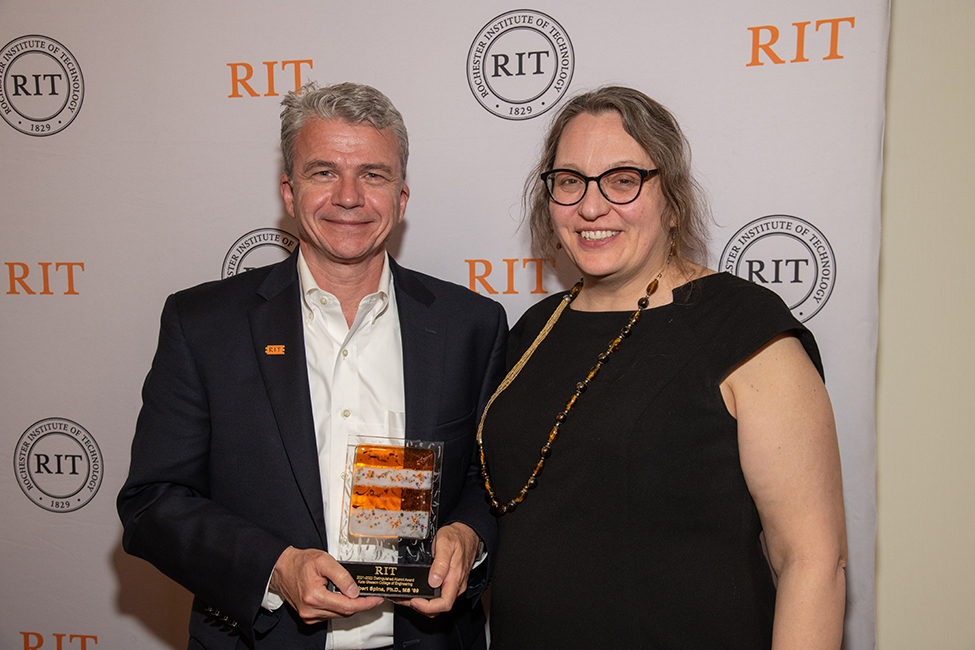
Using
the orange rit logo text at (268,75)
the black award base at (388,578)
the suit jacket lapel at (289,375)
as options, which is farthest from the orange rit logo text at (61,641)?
the orange rit logo text at (268,75)

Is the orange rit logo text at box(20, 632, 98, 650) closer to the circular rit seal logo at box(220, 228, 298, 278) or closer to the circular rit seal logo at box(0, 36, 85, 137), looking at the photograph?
the circular rit seal logo at box(220, 228, 298, 278)

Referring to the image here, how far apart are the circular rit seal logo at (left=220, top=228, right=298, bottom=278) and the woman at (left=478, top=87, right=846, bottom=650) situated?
1117 mm

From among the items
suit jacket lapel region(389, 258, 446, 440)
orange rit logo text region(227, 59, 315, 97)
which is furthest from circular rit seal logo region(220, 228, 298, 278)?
suit jacket lapel region(389, 258, 446, 440)

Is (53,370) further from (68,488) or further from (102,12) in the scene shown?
(102,12)

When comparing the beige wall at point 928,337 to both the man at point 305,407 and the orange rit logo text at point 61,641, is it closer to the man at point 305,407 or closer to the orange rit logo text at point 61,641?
the man at point 305,407

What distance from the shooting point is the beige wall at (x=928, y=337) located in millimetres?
1915

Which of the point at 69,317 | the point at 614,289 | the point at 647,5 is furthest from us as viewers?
the point at 69,317

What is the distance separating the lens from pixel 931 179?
1.93 metres

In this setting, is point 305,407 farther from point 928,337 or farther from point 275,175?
point 928,337

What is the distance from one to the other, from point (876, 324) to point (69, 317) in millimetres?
2881

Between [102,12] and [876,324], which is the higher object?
[102,12]

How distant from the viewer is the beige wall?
6.28 feet

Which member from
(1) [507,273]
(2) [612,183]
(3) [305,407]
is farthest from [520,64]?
(3) [305,407]

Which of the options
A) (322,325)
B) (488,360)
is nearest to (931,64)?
(488,360)
